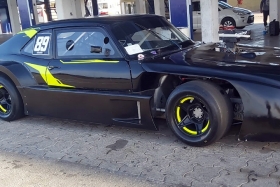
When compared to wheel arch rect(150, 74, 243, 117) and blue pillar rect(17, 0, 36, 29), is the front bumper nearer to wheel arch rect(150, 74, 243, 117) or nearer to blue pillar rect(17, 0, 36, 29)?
blue pillar rect(17, 0, 36, 29)

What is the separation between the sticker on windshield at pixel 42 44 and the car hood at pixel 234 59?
1.81 meters

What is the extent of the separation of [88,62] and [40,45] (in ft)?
3.29

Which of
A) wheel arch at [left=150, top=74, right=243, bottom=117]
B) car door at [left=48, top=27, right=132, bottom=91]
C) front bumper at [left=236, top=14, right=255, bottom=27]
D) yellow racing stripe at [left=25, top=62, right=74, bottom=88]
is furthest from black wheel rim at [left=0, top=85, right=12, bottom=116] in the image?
front bumper at [left=236, top=14, right=255, bottom=27]

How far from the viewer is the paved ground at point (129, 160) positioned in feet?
10.7

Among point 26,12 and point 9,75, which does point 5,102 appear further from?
point 26,12

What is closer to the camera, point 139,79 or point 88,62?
point 139,79

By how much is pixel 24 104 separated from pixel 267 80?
336 centimetres

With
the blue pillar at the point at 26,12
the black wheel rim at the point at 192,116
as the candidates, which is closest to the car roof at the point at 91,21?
the black wheel rim at the point at 192,116

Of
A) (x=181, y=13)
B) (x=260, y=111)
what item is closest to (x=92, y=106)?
(x=260, y=111)

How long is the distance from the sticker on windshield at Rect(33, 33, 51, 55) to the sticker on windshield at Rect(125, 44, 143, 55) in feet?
4.08

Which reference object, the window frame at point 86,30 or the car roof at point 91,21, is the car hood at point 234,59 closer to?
the window frame at point 86,30

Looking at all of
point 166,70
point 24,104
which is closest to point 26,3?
point 24,104

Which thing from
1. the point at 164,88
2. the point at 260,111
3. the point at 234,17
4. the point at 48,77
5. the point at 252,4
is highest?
the point at 252,4

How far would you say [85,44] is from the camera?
4.56 meters
